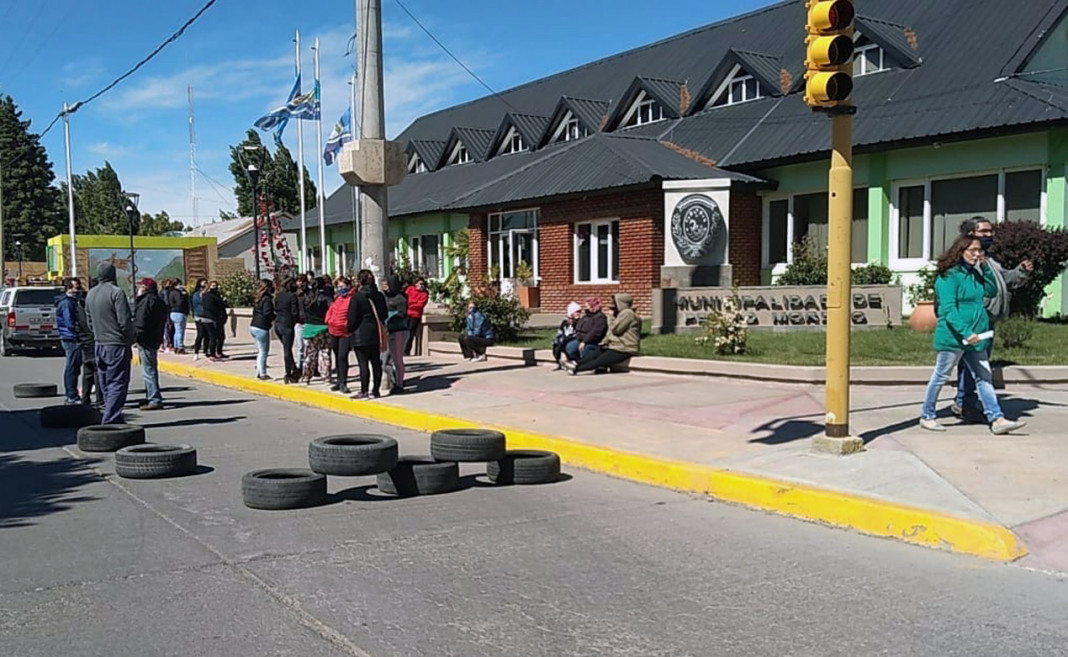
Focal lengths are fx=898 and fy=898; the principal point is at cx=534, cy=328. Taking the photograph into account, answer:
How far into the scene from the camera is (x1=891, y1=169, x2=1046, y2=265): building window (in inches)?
709

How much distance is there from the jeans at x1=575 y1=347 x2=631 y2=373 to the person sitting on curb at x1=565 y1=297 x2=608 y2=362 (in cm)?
6

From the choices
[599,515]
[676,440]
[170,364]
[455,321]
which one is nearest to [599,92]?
[455,321]

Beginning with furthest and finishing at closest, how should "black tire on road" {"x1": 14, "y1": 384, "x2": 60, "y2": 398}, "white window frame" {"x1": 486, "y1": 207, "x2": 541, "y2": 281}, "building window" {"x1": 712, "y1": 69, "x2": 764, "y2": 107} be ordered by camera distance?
"white window frame" {"x1": 486, "y1": 207, "x2": 541, "y2": 281} → "building window" {"x1": 712, "y1": 69, "x2": 764, "y2": 107} → "black tire on road" {"x1": 14, "y1": 384, "x2": 60, "y2": 398}

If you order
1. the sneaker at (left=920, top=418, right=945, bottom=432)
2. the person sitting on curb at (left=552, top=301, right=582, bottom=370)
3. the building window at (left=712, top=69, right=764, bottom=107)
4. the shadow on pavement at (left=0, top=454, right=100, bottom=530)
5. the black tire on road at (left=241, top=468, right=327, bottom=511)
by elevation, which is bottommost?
the shadow on pavement at (left=0, top=454, right=100, bottom=530)

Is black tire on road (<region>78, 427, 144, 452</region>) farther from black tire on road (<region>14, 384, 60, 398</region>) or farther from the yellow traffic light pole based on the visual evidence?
the yellow traffic light pole

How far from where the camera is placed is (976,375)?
854cm

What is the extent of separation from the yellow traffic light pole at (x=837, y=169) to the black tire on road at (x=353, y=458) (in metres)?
3.81

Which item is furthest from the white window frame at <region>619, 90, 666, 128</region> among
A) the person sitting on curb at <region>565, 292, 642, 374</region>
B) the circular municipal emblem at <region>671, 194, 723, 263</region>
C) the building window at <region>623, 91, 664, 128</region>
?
the person sitting on curb at <region>565, 292, 642, 374</region>

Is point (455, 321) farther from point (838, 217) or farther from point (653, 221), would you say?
point (838, 217)

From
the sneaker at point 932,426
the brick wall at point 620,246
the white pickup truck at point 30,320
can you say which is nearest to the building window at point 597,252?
the brick wall at point 620,246

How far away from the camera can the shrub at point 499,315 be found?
58.3 ft

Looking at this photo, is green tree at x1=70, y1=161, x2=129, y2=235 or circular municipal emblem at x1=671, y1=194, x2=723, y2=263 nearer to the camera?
circular municipal emblem at x1=671, y1=194, x2=723, y2=263

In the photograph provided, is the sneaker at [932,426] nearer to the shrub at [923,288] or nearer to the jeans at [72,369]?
the shrub at [923,288]

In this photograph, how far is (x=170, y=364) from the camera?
19250 mm
